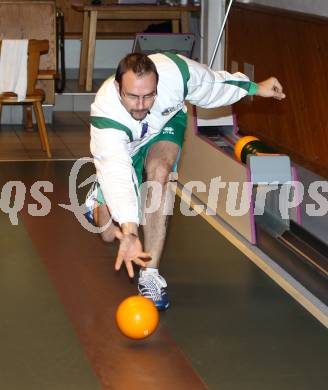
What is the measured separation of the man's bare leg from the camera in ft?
12.8

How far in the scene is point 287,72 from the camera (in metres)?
6.44

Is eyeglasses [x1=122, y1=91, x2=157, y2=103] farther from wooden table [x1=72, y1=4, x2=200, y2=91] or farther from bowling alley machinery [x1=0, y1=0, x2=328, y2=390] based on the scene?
wooden table [x1=72, y1=4, x2=200, y2=91]

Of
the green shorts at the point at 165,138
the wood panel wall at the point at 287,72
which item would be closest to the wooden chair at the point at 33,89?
the wood panel wall at the point at 287,72

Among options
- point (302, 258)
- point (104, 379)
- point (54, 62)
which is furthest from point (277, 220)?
point (54, 62)

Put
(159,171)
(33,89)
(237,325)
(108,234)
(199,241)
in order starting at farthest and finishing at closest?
(33,89) → (199,241) → (108,234) → (159,171) → (237,325)

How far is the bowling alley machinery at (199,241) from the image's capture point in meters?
3.36

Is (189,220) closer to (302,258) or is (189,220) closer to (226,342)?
(302,258)

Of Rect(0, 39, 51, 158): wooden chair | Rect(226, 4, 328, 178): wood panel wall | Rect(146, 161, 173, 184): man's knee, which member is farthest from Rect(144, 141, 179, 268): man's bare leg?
Rect(0, 39, 51, 158): wooden chair

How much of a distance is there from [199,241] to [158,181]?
1117 mm

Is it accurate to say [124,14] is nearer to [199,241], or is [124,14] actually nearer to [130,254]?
[199,241]

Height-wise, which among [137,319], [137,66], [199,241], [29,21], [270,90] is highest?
[137,66]

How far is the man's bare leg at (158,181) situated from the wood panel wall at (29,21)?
4686 mm

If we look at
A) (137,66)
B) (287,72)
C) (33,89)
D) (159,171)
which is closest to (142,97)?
(137,66)

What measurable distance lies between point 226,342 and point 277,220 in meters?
1.34
